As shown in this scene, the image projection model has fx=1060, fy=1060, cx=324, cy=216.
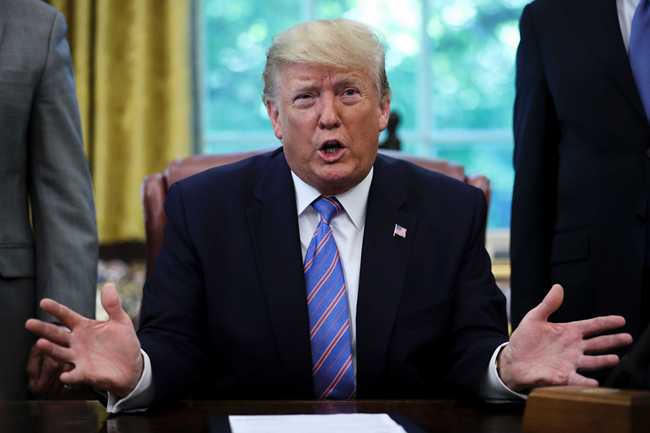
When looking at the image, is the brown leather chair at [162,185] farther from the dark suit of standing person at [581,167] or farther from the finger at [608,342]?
the finger at [608,342]

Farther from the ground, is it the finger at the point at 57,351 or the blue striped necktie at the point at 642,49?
the blue striped necktie at the point at 642,49

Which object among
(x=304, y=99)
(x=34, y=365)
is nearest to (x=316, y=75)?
(x=304, y=99)

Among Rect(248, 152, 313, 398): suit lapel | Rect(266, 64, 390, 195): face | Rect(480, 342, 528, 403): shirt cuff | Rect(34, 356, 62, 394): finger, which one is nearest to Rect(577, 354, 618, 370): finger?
Rect(480, 342, 528, 403): shirt cuff

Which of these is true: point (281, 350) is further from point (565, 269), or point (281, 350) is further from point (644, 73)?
point (644, 73)

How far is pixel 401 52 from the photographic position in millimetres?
6402

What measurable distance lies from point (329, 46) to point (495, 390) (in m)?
0.83

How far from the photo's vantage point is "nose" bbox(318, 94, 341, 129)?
7.57 feet

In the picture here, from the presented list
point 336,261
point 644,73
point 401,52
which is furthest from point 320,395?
point 401,52

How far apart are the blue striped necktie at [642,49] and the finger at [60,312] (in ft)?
5.11

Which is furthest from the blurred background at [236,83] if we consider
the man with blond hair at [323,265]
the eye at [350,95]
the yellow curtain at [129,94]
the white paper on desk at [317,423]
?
the white paper on desk at [317,423]

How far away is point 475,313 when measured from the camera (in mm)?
2258

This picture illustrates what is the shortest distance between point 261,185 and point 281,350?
0.42 meters

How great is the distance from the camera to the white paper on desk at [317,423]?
1.55m

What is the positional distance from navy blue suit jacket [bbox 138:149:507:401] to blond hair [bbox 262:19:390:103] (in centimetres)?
27
